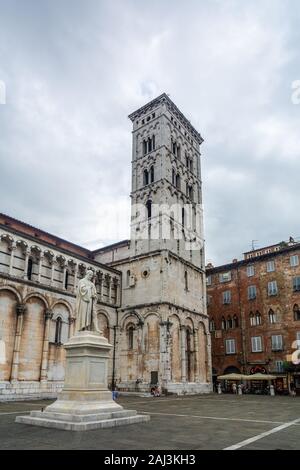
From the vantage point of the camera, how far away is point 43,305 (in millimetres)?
31141

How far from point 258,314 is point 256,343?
3383mm

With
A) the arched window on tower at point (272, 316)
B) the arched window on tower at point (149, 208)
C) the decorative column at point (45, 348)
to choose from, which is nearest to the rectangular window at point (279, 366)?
the arched window on tower at point (272, 316)

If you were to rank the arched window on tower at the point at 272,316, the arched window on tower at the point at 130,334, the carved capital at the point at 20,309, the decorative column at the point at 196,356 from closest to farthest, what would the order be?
the carved capital at the point at 20,309 < the arched window on tower at the point at 130,334 < the decorative column at the point at 196,356 < the arched window on tower at the point at 272,316

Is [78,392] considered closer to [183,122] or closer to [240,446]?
[240,446]

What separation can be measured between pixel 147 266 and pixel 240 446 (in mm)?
30671

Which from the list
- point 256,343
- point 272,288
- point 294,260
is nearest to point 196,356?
point 256,343

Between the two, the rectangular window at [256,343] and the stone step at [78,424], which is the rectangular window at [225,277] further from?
the stone step at [78,424]

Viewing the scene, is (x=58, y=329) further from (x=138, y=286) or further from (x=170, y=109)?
(x=170, y=109)

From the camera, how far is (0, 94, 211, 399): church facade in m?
29.2

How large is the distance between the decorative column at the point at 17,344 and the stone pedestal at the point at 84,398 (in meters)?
16.6

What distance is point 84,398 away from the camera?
12.1m

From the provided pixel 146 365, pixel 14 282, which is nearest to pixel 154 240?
pixel 146 365

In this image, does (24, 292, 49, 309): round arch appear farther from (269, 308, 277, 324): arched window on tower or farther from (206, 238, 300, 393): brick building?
(269, 308, 277, 324): arched window on tower

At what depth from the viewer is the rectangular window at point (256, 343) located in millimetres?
43906
